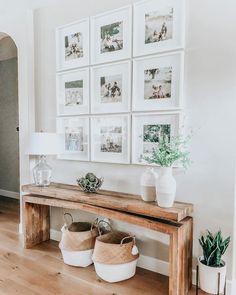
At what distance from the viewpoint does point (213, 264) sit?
6.31 feet

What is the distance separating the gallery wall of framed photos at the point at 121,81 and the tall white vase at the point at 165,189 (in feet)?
1.26

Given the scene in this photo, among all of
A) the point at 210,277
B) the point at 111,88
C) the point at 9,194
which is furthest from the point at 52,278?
the point at 9,194

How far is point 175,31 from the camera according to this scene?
6.92 ft

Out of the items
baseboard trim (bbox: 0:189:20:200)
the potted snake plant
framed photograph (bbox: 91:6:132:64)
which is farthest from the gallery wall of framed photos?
baseboard trim (bbox: 0:189:20:200)

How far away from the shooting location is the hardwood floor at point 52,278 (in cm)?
200

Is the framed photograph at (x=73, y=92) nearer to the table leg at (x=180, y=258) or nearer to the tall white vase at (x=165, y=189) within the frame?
the tall white vase at (x=165, y=189)

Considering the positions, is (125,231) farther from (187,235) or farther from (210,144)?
(210,144)

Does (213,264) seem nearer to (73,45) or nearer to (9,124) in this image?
(73,45)

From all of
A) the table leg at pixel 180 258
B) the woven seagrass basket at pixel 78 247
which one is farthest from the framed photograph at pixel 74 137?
the table leg at pixel 180 258

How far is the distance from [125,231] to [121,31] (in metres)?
1.86

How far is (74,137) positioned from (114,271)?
136 cm

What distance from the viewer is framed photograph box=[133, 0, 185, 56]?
209cm

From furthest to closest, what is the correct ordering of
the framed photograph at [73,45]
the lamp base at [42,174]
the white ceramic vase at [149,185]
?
the lamp base at [42,174], the framed photograph at [73,45], the white ceramic vase at [149,185]

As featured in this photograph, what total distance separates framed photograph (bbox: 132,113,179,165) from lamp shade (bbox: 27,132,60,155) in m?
0.81
